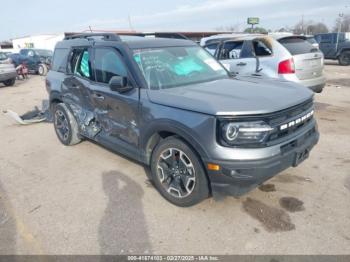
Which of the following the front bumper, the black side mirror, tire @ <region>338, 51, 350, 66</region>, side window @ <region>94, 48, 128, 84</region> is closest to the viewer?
the front bumper

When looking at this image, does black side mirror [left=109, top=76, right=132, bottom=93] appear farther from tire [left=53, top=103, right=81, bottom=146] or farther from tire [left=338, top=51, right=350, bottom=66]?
tire [left=338, top=51, right=350, bottom=66]

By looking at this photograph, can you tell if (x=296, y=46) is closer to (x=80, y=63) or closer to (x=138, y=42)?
(x=138, y=42)

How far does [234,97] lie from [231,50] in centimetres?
478

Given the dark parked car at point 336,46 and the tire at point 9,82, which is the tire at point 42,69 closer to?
the tire at point 9,82

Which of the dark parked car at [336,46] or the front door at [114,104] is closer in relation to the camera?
the front door at [114,104]

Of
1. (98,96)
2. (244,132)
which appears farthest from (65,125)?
(244,132)

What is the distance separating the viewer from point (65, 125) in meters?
5.66

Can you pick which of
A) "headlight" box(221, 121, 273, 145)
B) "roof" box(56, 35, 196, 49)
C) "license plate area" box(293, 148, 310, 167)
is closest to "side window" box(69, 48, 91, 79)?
"roof" box(56, 35, 196, 49)

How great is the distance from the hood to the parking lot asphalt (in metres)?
1.10

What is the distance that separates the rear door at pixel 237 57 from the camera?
703cm

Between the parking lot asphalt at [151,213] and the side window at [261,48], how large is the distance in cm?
266

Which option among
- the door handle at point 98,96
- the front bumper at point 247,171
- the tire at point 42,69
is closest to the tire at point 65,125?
the door handle at point 98,96

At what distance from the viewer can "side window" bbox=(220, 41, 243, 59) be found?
7.40 metres

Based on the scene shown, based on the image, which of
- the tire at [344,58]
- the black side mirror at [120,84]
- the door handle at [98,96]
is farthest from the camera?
the tire at [344,58]
